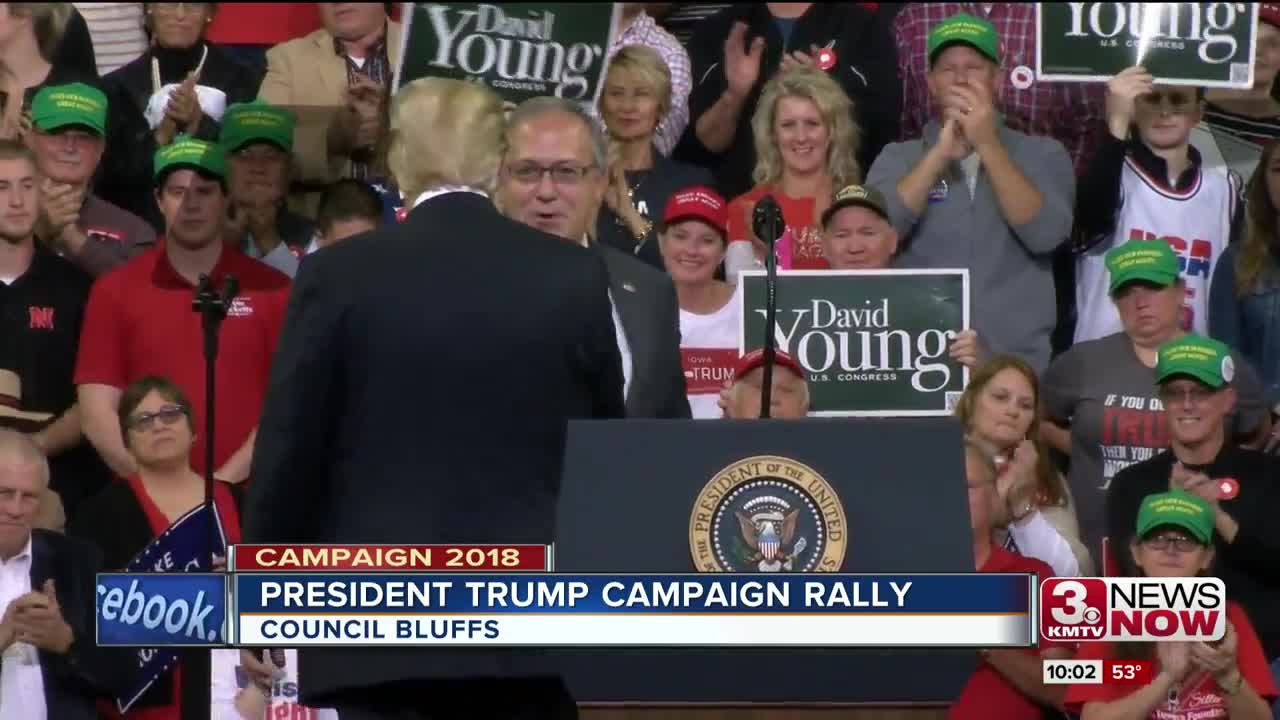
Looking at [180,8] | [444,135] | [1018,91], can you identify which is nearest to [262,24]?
[180,8]

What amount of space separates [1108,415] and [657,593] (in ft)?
14.6

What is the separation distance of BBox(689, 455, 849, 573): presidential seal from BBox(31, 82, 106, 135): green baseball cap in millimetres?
4939

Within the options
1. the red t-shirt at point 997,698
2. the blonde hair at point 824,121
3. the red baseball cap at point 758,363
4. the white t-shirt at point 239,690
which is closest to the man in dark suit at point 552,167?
the red baseball cap at point 758,363

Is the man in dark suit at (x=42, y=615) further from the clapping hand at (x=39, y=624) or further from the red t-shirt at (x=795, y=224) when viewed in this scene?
the red t-shirt at (x=795, y=224)

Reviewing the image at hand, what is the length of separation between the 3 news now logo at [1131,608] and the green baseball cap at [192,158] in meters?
4.33

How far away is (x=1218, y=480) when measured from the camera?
791 cm

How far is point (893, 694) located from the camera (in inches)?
174

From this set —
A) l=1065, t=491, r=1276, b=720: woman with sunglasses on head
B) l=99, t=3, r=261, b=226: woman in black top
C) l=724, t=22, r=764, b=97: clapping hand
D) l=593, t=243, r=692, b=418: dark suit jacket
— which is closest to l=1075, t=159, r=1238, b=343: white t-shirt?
l=724, t=22, r=764, b=97: clapping hand

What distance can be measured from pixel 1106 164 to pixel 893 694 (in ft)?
15.8

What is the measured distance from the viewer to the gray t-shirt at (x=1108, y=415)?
834 centimetres

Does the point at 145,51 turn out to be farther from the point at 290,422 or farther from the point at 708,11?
the point at 290,422

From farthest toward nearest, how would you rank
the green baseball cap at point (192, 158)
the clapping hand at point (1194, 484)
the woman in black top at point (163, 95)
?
the woman in black top at point (163, 95) < the green baseball cap at point (192, 158) < the clapping hand at point (1194, 484)

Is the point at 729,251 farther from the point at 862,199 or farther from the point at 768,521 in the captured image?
the point at 768,521

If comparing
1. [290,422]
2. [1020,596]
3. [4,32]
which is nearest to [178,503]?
[4,32]
